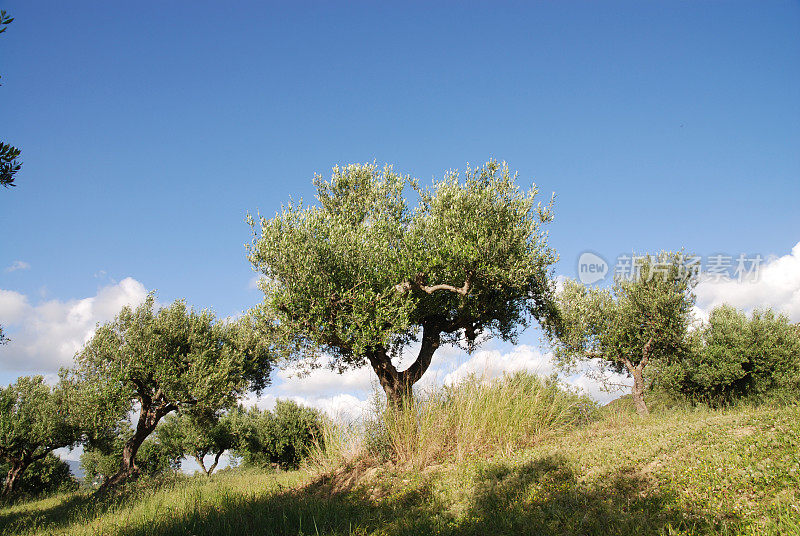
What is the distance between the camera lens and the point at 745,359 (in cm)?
3133

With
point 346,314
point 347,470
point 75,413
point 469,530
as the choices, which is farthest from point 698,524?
point 75,413

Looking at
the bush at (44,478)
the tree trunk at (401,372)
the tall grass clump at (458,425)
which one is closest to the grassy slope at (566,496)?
the tall grass clump at (458,425)

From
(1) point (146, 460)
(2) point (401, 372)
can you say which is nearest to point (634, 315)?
(2) point (401, 372)

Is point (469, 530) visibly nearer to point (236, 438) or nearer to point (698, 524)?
point (698, 524)

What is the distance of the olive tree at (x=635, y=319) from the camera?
26.0m

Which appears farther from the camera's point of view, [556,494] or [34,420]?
[34,420]

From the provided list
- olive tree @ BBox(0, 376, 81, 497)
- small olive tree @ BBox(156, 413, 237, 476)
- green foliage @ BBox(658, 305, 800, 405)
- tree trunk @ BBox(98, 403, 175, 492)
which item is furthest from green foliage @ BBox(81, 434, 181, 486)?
green foliage @ BBox(658, 305, 800, 405)

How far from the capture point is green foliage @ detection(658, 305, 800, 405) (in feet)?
103

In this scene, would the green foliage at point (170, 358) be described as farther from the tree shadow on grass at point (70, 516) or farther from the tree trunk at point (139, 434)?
the tree shadow on grass at point (70, 516)

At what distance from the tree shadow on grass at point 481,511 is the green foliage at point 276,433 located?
101 ft

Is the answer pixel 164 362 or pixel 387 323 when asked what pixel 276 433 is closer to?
pixel 164 362

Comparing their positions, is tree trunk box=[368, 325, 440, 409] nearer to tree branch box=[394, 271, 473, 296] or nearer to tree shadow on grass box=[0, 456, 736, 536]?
tree branch box=[394, 271, 473, 296]

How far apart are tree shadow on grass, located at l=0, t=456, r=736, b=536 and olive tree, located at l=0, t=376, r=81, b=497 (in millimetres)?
23942

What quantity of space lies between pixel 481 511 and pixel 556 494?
58.1 inches
